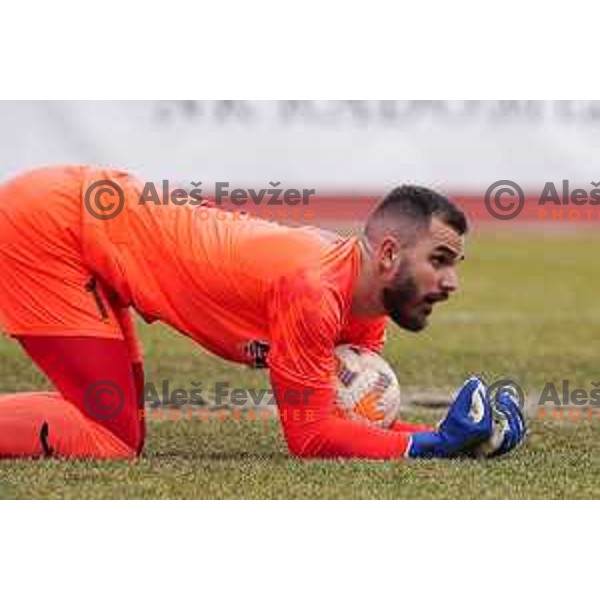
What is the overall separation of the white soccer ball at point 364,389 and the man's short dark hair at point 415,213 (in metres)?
0.45

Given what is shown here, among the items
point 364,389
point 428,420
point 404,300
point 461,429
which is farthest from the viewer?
point 428,420

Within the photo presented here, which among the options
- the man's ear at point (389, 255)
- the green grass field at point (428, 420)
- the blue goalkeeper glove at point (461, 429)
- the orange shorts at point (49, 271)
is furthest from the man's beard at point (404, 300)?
the orange shorts at point (49, 271)

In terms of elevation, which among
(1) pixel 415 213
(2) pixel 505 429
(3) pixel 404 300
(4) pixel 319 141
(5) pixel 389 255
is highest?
→ (1) pixel 415 213

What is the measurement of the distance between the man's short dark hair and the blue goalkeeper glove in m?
0.51

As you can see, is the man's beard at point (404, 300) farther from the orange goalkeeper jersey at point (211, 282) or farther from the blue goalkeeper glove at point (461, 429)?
the blue goalkeeper glove at point (461, 429)

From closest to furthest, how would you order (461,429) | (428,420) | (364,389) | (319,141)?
1. (461,429)
2. (364,389)
3. (428,420)
4. (319,141)

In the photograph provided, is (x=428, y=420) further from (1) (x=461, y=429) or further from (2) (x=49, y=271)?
(2) (x=49, y=271)

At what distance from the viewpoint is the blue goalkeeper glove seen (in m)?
5.30

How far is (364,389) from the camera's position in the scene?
18.4 feet

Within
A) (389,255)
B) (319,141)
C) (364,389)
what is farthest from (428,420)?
(319,141)

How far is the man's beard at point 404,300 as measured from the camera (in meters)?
5.44

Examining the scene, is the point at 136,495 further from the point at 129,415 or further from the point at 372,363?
the point at 372,363

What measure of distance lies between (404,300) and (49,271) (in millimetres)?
1195
